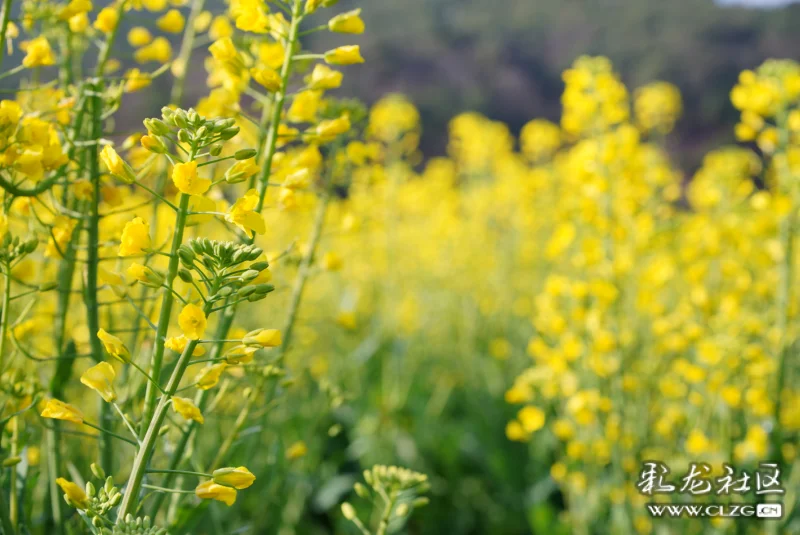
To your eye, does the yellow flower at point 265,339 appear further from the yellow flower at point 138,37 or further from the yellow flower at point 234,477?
the yellow flower at point 138,37

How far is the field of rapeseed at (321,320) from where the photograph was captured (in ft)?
3.42

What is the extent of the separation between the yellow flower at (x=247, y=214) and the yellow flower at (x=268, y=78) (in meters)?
0.28

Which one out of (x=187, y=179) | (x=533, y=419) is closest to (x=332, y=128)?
(x=187, y=179)

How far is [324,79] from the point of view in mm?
1284

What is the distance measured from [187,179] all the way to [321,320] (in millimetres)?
1151

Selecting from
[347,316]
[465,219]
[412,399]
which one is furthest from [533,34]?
[347,316]

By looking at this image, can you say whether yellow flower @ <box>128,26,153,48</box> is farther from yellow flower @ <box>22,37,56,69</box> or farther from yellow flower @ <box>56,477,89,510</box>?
yellow flower @ <box>56,477,89,510</box>

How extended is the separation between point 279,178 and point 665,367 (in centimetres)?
245

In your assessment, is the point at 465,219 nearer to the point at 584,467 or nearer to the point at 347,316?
the point at 584,467

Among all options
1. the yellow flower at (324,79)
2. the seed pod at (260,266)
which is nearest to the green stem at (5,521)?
the seed pod at (260,266)

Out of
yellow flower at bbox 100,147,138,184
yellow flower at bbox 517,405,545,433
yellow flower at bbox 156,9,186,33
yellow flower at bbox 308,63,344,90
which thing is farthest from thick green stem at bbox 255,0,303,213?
yellow flower at bbox 517,405,545,433

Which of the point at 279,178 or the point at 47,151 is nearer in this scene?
the point at 47,151

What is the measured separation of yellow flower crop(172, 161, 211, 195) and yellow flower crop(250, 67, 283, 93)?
303 mm

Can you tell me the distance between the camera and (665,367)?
324 centimetres
